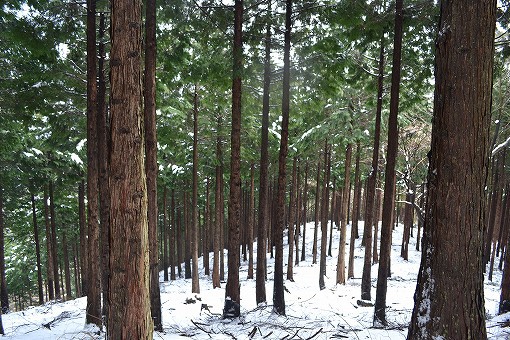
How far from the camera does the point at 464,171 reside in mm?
3357

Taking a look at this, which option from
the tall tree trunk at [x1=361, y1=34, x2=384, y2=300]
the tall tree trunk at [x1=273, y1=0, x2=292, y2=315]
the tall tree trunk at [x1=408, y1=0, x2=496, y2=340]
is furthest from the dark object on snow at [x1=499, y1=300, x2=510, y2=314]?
the tall tree trunk at [x1=408, y1=0, x2=496, y2=340]

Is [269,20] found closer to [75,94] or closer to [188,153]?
[75,94]

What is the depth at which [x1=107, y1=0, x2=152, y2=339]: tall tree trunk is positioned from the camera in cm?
384

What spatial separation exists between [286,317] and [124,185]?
24.3 ft

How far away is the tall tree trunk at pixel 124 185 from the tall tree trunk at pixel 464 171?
3.47 metres

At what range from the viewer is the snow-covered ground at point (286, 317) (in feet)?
24.1

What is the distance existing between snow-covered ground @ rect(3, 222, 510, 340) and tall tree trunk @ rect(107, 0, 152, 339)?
3920 millimetres

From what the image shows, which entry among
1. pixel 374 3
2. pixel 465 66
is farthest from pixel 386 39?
pixel 465 66

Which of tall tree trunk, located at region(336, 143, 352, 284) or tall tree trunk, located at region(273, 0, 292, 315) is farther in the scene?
tall tree trunk, located at region(336, 143, 352, 284)

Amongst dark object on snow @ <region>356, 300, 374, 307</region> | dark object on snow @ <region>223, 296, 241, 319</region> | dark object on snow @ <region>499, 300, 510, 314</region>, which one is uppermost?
dark object on snow @ <region>499, 300, 510, 314</region>

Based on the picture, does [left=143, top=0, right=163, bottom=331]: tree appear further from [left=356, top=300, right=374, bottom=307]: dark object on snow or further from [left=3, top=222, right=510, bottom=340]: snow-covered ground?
[left=356, top=300, right=374, bottom=307]: dark object on snow

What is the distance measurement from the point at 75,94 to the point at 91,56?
2118 mm

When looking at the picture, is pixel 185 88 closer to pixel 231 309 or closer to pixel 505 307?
→ pixel 231 309

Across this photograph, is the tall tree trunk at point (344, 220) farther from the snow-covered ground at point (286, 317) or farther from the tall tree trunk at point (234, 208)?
the tall tree trunk at point (234, 208)
